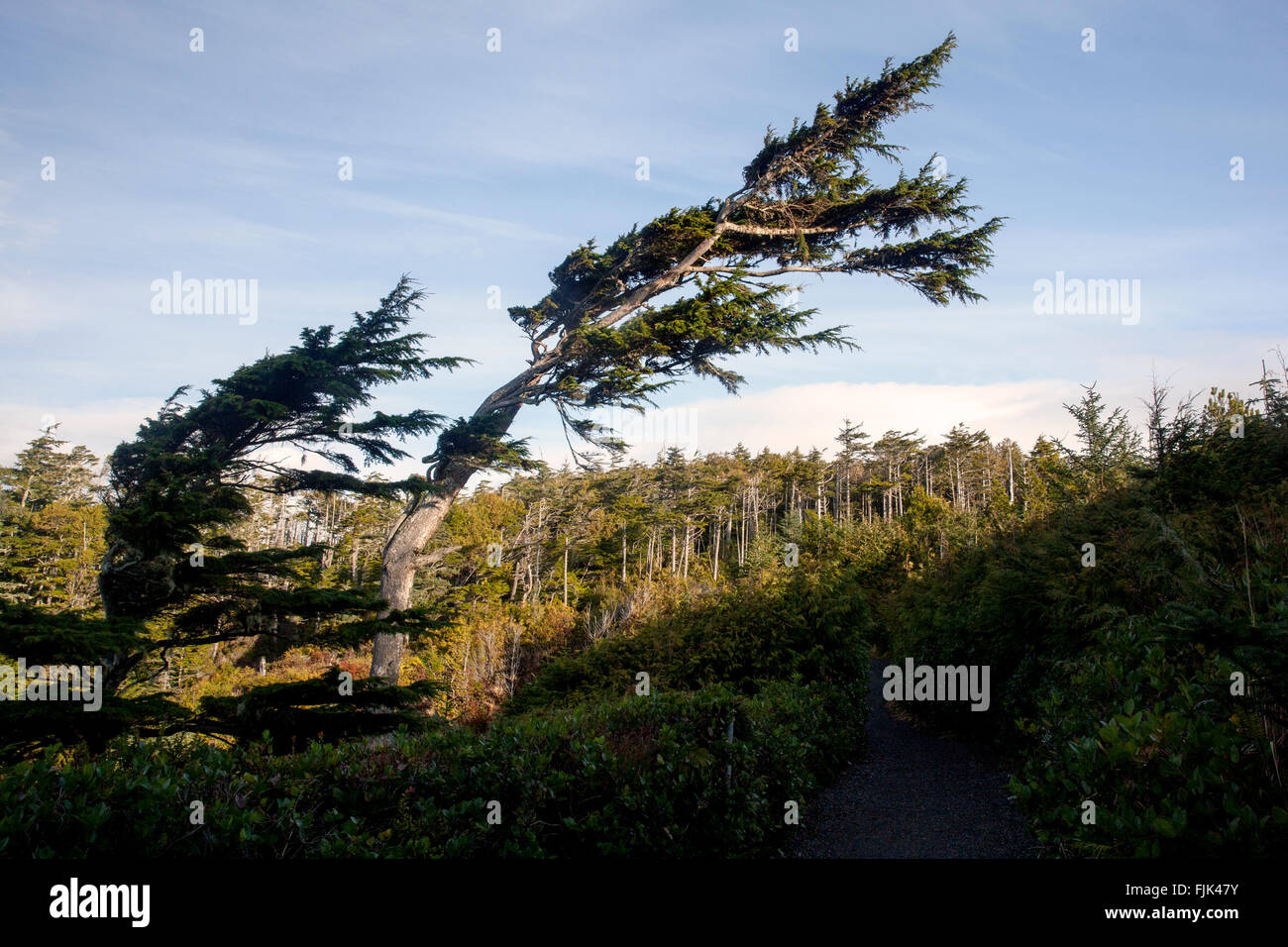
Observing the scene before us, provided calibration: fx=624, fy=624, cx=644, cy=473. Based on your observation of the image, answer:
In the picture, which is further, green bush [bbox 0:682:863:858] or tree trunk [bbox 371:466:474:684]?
tree trunk [bbox 371:466:474:684]

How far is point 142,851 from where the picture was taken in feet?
9.07

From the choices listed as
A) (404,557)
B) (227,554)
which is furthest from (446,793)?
(404,557)

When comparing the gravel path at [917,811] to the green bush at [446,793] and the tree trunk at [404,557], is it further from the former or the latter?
the tree trunk at [404,557]

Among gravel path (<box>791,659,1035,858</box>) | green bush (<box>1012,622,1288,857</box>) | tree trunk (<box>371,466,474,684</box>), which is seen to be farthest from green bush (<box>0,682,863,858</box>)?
tree trunk (<box>371,466,474,684</box>)

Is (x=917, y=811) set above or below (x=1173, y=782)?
below

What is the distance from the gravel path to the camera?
7.56 meters

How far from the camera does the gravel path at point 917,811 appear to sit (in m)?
Result: 7.56

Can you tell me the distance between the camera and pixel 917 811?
8992mm

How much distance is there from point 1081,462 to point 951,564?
4.22m

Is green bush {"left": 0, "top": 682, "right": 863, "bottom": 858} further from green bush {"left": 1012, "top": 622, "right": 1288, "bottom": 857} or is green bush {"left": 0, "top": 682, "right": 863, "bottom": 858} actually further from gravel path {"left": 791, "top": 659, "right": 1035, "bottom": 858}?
green bush {"left": 1012, "top": 622, "right": 1288, "bottom": 857}

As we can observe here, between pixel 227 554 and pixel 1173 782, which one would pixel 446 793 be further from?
pixel 227 554

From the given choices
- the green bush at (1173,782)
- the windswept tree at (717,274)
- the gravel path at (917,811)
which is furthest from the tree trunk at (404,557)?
the green bush at (1173,782)
